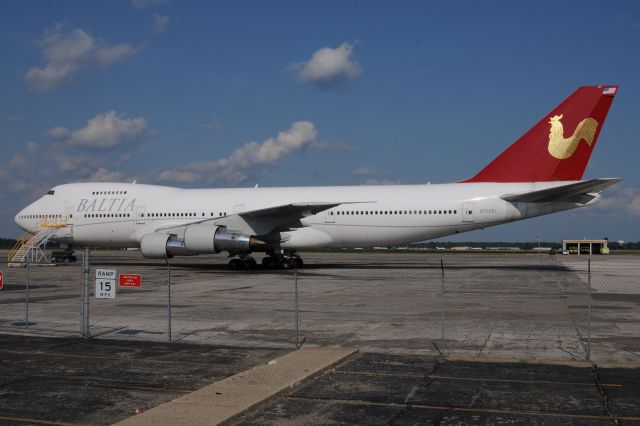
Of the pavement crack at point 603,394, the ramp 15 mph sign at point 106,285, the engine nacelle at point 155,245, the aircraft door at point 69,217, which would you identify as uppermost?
the aircraft door at point 69,217

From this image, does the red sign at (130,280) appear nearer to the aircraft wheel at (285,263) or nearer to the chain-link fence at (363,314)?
the chain-link fence at (363,314)

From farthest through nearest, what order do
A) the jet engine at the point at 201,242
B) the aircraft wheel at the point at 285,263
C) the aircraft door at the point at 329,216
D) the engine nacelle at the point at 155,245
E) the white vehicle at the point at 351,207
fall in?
the aircraft wheel at the point at 285,263 → the aircraft door at the point at 329,216 → the engine nacelle at the point at 155,245 → the white vehicle at the point at 351,207 → the jet engine at the point at 201,242

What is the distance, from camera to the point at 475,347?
10.0 m

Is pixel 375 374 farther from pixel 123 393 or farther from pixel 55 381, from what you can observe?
pixel 55 381

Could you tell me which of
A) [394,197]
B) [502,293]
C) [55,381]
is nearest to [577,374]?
[55,381]

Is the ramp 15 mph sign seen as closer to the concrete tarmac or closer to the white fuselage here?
the concrete tarmac

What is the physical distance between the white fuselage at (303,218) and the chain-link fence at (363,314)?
17.5ft

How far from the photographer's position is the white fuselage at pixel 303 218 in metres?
27.4

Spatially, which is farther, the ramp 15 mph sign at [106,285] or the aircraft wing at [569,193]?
the aircraft wing at [569,193]

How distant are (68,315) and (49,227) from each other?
20.3 metres

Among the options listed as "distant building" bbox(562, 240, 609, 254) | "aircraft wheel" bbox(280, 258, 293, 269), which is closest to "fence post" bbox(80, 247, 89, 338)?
"aircraft wheel" bbox(280, 258, 293, 269)

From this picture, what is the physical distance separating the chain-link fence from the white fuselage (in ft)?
17.5

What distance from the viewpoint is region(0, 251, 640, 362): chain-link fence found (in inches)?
410

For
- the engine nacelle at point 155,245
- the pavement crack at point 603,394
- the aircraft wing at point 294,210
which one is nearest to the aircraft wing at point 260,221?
the aircraft wing at point 294,210
